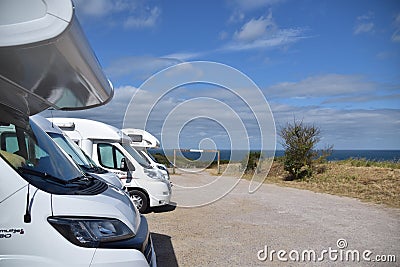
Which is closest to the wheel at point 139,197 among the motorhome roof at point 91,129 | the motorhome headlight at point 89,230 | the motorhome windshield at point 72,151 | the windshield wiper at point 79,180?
the motorhome roof at point 91,129

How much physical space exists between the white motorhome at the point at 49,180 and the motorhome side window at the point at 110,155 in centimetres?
543

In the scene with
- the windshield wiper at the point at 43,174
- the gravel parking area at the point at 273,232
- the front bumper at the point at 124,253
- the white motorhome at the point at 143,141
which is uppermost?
the white motorhome at the point at 143,141

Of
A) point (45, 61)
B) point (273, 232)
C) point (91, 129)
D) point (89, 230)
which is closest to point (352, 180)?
point (273, 232)

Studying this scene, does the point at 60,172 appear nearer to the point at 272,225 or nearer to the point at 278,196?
the point at 272,225

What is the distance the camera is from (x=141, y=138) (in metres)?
12.1

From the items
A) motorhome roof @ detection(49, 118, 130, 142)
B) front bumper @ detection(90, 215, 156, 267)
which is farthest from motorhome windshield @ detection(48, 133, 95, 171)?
front bumper @ detection(90, 215, 156, 267)

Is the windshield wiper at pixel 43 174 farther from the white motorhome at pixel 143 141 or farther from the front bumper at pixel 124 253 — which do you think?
the white motorhome at pixel 143 141

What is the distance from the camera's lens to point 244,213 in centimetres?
948

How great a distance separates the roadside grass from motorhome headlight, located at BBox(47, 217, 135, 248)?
1018cm

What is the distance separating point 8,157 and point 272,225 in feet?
20.7

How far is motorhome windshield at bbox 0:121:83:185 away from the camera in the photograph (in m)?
2.91

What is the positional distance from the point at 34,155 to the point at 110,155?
570cm

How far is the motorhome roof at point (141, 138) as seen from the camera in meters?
12.0

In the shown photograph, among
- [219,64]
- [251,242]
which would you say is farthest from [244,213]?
[219,64]
